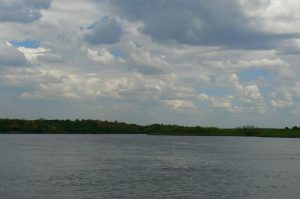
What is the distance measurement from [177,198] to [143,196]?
262cm

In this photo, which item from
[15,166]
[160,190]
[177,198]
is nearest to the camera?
[177,198]

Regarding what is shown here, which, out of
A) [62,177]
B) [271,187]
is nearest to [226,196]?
[271,187]

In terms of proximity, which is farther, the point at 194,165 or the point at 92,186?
the point at 194,165

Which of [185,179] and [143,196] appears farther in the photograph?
[185,179]

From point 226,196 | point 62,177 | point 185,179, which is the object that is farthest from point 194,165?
point 226,196

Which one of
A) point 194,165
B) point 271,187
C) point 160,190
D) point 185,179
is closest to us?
point 160,190

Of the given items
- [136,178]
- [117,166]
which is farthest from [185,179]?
[117,166]

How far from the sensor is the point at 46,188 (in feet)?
138

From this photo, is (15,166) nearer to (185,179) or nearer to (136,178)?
(136,178)

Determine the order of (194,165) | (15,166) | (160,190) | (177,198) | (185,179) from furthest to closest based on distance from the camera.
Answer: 1. (194,165)
2. (15,166)
3. (185,179)
4. (160,190)
5. (177,198)

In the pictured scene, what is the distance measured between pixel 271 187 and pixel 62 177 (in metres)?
19.7

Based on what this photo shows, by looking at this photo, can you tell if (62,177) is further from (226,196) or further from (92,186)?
(226,196)

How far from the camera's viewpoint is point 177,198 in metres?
37.4

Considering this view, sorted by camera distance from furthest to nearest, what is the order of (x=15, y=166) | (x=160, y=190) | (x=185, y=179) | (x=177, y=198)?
(x=15, y=166), (x=185, y=179), (x=160, y=190), (x=177, y=198)
